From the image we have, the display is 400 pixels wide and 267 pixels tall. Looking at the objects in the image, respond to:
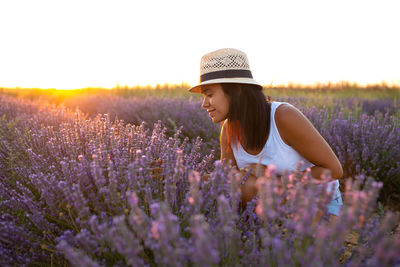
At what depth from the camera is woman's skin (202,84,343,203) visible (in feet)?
6.39

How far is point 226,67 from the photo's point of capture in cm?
211

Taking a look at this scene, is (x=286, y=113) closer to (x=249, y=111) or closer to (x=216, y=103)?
(x=249, y=111)

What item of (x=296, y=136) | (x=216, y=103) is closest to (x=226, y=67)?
(x=216, y=103)

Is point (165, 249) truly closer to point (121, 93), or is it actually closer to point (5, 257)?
point (5, 257)

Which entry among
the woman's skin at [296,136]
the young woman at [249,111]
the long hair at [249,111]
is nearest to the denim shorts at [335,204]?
the young woman at [249,111]

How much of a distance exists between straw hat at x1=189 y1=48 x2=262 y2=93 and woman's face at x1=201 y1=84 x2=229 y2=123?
0.29ft

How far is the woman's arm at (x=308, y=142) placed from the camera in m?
1.94

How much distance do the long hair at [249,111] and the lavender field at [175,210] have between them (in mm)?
465

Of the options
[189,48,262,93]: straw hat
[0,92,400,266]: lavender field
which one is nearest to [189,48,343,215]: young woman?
[189,48,262,93]: straw hat

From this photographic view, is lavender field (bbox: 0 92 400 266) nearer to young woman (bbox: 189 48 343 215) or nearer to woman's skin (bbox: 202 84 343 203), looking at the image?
woman's skin (bbox: 202 84 343 203)

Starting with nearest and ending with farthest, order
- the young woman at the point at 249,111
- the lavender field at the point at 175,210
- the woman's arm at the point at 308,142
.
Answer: the lavender field at the point at 175,210 < the woman's arm at the point at 308,142 < the young woman at the point at 249,111

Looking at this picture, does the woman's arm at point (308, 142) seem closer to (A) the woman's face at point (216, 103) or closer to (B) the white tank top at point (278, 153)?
(B) the white tank top at point (278, 153)

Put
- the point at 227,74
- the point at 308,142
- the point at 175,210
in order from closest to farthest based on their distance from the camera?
1. the point at 175,210
2. the point at 308,142
3. the point at 227,74

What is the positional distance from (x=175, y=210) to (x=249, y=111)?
3.12 ft
